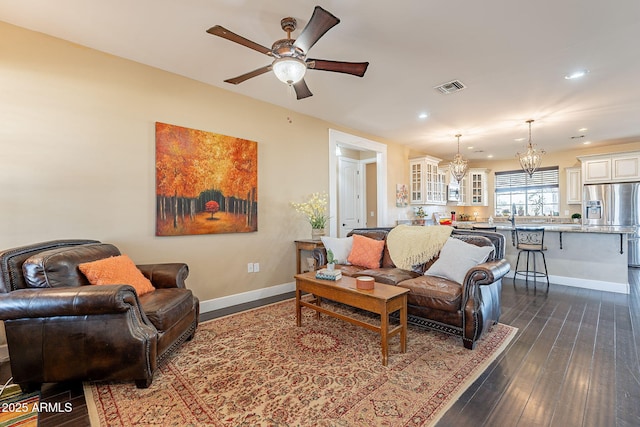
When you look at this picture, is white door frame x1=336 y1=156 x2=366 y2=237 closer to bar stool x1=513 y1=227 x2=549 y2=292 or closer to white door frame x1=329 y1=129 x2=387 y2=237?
white door frame x1=329 y1=129 x2=387 y2=237

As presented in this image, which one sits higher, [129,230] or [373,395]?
[129,230]

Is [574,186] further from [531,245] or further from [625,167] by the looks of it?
[531,245]

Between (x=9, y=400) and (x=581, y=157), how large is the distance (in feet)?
32.0

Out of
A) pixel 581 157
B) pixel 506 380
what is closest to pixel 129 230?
pixel 506 380

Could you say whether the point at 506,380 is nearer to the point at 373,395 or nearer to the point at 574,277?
the point at 373,395

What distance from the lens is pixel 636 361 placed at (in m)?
2.27

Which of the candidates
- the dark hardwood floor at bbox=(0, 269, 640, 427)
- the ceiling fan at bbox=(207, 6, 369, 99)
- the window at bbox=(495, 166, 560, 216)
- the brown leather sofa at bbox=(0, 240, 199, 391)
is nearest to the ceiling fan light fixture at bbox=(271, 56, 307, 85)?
the ceiling fan at bbox=(207, 6, 369, 99)

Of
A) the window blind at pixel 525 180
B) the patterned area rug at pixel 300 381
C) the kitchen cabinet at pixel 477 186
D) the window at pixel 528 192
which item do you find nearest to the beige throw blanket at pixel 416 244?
the patterned area rug at pixel 300 381

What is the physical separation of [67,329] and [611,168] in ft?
30.6

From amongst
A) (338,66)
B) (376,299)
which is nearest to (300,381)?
(376,299)

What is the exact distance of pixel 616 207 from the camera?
6191 mm

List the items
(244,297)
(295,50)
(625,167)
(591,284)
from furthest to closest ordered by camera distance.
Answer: (625,167) < (591,284) < (244,297) < (295,50)

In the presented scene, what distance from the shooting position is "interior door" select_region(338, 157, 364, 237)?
6434mm

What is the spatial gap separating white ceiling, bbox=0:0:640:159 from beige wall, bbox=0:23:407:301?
0.20 metres
